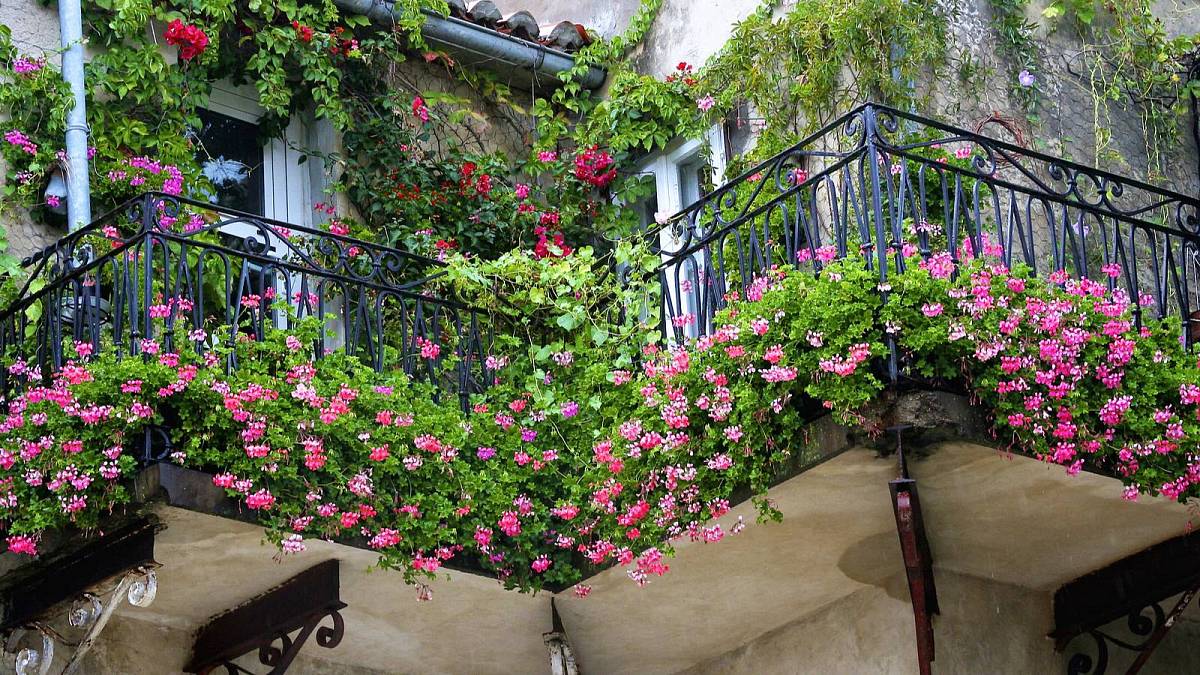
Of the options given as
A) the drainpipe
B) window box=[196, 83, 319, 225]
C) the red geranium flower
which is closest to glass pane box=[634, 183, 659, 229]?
window box=[196, 83, 319, 225]

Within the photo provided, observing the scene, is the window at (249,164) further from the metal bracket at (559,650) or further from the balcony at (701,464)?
the metal bracket at (559,650)

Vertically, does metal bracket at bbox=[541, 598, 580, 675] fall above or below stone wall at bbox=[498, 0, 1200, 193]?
below

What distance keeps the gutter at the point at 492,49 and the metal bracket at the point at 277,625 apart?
3568mm

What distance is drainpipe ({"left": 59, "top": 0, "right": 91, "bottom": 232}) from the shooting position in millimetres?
8141

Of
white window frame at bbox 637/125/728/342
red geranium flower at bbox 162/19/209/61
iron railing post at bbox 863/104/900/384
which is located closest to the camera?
iron railing post at bbox 863/104/900/384

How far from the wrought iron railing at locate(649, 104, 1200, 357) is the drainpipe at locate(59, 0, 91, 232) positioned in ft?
8.65

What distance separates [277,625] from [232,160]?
305 cm

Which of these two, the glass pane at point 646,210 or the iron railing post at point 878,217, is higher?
the glass pane at point 646,210

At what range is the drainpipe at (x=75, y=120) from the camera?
814cm

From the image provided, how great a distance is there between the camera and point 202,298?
7.33 meters

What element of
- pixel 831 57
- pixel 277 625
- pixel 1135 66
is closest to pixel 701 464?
pixel 277 625

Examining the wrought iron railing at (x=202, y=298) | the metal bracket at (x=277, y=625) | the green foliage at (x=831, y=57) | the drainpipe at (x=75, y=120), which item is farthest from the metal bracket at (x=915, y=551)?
the drainpipe at (x=75, y=120)

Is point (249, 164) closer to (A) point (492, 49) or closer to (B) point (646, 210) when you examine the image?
(A) point (492, 49)

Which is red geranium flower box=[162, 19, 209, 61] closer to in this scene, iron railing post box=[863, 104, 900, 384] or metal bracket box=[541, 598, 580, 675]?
metal bracket box=[541, 598, 580, 675]
